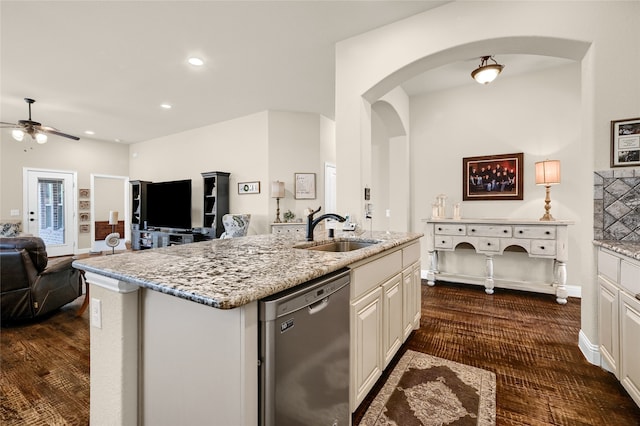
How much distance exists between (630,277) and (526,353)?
1.02 m

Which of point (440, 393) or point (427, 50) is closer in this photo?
point (440, 393)

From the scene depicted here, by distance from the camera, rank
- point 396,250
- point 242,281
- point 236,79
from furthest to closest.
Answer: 1. point 236,79
2. point 396,250
3. point 242,281

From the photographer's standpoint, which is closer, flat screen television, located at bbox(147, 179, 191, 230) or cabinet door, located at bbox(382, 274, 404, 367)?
cabinet door, located at bbox(382, 274, 404, 367)

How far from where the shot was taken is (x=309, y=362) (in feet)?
3.65

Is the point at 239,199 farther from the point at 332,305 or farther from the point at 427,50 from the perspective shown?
the point at 332,305

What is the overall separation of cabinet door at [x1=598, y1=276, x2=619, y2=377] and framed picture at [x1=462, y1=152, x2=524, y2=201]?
6.92ft

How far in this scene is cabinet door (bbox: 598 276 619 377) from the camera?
1731 millimetres

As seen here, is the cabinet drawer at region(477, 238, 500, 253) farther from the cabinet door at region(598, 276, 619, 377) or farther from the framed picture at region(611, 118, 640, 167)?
the framed picture at region(611, 118, 640, 167)

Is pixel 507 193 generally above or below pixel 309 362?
above

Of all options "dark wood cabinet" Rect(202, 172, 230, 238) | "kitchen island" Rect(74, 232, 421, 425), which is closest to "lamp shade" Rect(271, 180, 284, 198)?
"dark wood cabinet" Rect(202, 172, 230, 238)

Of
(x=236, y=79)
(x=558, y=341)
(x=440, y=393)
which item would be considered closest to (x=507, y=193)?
(x=558, y=341)

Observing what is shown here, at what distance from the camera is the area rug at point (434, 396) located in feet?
5.09

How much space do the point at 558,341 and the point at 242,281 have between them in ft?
9.37

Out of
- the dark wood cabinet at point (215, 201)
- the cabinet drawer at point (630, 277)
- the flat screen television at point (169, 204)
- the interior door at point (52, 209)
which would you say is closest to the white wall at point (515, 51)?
the cabinet drawer at point (630, 277)
